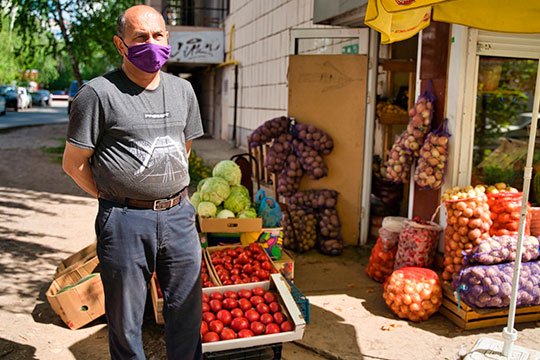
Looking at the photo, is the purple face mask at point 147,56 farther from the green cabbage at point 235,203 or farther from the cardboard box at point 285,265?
the cardboard box at point 285,265

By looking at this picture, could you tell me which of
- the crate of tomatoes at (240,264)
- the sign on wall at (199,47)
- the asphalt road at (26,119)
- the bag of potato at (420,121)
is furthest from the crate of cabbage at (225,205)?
the asphalt road at (26,119)

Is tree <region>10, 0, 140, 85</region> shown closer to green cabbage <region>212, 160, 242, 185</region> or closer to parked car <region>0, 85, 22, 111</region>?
green cabbage <region>212, 160, 242, 185</region>

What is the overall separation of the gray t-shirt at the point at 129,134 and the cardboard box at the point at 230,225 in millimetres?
1927

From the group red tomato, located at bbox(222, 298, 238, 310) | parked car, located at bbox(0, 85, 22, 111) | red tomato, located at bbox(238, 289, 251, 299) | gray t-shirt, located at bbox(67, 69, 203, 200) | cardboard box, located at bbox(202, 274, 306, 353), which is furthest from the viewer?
parked car, located at bbox(0, 85, 22, 111)

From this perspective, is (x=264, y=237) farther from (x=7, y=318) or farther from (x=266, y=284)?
(x=7, y=318)

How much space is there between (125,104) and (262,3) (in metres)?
9.80

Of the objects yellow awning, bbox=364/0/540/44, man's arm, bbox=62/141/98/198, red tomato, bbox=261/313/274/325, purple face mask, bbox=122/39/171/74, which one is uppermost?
yellow awning, bbox=364/0/540/44

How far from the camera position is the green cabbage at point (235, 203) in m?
4.85

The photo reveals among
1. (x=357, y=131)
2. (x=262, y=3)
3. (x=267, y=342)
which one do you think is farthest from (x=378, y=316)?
(x=262, y=3)

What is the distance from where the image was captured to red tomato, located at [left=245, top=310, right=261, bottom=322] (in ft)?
11.1

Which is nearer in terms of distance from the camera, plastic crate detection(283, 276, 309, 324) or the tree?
plastic crate detection(283, 276, 309, 324)

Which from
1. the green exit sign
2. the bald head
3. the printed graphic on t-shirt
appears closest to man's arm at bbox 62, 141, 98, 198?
the printed graphic on t-shirt

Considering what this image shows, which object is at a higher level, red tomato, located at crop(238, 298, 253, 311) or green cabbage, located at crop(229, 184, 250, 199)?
green cabbage, located at crop(229, 184, 250, 199)

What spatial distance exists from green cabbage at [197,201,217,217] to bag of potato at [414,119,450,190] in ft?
6.33
